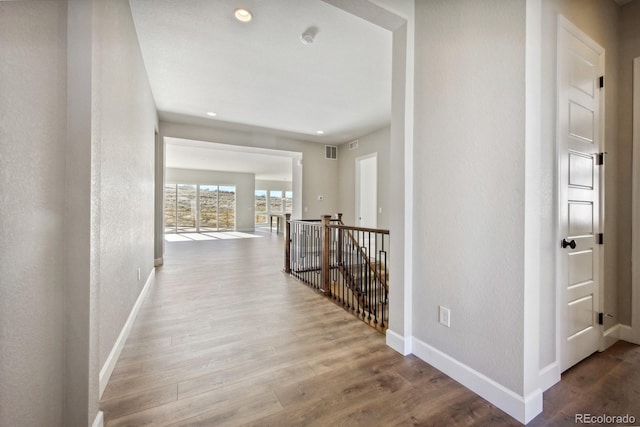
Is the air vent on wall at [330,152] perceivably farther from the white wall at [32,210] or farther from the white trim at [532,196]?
the white wall at [32,210]

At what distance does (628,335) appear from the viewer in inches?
84.7

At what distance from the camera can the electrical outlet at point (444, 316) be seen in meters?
1.73

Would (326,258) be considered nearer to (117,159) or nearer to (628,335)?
(117,159)

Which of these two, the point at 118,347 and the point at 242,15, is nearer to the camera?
the point at 118,347

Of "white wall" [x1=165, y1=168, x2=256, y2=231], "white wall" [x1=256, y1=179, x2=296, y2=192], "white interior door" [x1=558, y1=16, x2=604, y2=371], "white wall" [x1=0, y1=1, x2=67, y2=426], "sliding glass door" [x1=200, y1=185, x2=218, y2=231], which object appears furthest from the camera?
"white wall" [x1=256, y1=179, x2=296, y2=192]

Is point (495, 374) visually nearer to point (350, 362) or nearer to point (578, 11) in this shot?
point (350, 362)

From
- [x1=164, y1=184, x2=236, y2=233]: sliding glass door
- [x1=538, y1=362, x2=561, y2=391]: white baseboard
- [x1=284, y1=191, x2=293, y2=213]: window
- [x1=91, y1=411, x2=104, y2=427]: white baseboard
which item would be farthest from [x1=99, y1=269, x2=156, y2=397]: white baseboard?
[x1=284, y1=191, x2=293, y2=213]: window

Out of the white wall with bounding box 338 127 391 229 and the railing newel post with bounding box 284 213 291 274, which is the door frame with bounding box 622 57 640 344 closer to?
the white wall with bounding box 338 127 391 229

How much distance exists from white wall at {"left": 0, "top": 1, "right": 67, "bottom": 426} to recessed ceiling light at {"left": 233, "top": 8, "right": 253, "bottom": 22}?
145cm

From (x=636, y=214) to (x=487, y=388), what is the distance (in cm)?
197

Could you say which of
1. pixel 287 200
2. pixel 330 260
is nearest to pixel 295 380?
pixel 330 260

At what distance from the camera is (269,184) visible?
562 inches

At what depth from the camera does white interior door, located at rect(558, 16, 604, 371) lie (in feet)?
5.44

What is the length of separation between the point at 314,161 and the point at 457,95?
17.1ft
